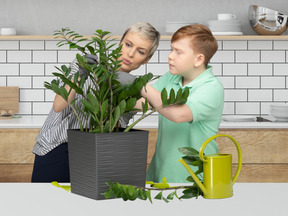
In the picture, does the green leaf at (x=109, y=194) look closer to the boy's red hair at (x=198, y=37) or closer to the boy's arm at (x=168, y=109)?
the boy's arm at (x=168, y=109)

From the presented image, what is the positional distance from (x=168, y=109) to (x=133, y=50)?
1.49 feet

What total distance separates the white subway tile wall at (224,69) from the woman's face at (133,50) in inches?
69.5

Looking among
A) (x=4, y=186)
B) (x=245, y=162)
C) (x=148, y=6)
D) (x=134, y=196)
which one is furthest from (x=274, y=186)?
(x=148, y=6)

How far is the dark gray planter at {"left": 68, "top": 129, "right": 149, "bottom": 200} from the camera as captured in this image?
1.33m

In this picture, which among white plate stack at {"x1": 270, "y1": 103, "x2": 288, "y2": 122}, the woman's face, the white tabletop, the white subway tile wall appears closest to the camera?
the white tabletop

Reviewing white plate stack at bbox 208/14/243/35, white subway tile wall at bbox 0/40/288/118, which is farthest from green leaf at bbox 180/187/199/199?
white subway tile wall at bbox 0/40/288/118

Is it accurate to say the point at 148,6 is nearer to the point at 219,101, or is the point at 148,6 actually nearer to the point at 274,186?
the point at 219,101

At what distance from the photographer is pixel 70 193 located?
56.8 inches

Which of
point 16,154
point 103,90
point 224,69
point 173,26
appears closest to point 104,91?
point 103,90

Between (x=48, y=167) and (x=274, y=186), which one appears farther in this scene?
(x=48, y=167)

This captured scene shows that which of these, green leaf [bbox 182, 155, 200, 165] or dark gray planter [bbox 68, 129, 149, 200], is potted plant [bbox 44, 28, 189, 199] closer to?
dark gray planter [bbox 68, 129, 149, 200]

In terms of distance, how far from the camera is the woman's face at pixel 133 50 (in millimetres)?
2047

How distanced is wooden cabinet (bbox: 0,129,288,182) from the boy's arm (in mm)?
1513

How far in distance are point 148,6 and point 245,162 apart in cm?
140
